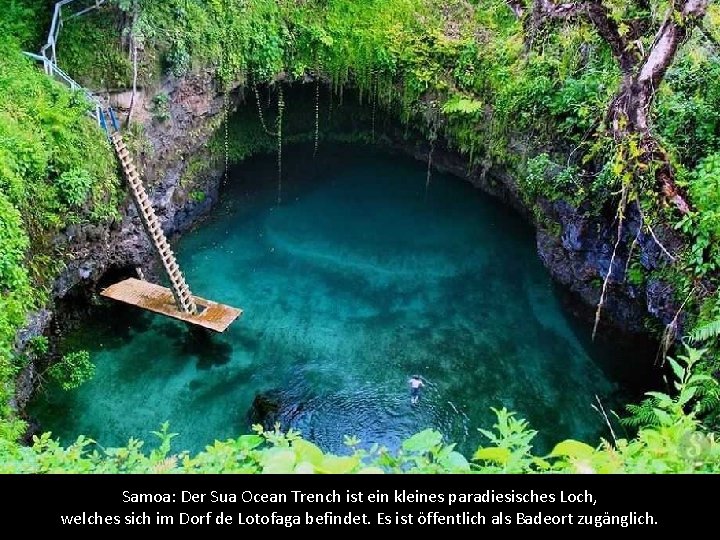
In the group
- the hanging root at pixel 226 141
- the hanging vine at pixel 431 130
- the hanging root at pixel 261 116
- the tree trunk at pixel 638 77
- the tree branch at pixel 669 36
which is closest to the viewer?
the tree branch at pixel 669 36

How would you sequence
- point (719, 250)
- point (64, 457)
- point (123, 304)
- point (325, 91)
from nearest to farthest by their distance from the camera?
point (64, 457) < point (719, 250) < point (123, 304) < point (325, 91)

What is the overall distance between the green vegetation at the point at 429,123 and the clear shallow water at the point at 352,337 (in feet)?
3.68

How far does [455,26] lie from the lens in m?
16.5

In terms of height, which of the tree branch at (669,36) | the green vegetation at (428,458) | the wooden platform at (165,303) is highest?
the tree branch at (669,36)

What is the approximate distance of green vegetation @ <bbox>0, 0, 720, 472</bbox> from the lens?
6.00 m

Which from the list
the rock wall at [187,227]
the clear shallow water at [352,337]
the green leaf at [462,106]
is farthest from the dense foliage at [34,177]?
the green leaf at [462,106]

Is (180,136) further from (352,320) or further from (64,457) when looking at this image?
(64,457)

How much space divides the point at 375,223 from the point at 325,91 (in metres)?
4.20

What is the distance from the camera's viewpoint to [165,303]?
12.9 metres

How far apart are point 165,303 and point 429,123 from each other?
8.39 meters

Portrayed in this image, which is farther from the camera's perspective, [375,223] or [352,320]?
[375,223]

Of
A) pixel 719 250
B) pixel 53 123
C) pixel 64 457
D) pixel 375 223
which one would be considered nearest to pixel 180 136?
pixel 53 123

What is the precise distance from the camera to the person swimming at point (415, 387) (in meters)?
12.0

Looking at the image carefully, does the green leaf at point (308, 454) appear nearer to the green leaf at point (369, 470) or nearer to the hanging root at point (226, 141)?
the green leaf at point (369, 470)
